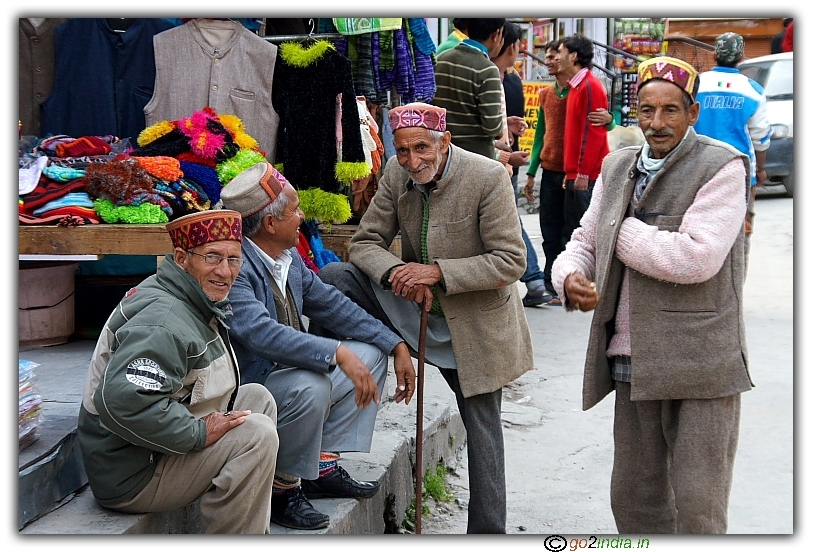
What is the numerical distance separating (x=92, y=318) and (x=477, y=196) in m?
2.62

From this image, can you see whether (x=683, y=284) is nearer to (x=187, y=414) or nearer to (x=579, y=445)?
(x=187, y=414)

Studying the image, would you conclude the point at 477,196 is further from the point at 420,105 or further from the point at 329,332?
the point at 329,332

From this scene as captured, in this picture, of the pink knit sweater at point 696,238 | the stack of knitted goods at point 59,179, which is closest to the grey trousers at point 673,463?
the pink knit sweater at point 696,238

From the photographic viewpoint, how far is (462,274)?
3311mm

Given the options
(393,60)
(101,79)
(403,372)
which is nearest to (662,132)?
(403,372)

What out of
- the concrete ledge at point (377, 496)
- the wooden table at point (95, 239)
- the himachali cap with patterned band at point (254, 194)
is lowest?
the concrete ledge at point (377, 496)

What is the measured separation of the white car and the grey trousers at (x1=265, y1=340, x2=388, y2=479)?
8110mm

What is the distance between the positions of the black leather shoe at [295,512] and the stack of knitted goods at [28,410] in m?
0.85

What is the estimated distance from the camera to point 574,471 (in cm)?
465

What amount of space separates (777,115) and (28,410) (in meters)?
9.71

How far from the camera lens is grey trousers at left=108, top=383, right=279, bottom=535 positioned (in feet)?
8.96

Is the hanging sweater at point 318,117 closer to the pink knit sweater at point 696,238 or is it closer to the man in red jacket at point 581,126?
the pink knit sweater at point 696,238

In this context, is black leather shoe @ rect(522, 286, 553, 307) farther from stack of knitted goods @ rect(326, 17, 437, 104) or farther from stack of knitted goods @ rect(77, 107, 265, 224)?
stack of knitted goods @ rect(77, 107, 265, 224)

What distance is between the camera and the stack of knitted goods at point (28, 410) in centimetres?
301
